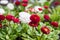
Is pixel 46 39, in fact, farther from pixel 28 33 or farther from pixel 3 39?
pixel 3 39

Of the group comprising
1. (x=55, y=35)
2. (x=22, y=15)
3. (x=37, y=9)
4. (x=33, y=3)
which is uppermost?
(x=33, y=3)

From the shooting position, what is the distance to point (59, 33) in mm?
1799

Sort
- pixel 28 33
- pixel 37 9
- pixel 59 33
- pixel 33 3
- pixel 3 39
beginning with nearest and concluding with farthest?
pixel 3 39, pixel 28 33, pixel 59 33, pixel 37 9, pixel 33 3

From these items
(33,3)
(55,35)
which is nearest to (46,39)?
(55,35)

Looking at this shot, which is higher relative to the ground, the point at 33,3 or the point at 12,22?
the point at 33,3

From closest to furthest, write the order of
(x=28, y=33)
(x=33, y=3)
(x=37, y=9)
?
(x=28, y=33) → (x=37, y=9) → (x=33, y=3)

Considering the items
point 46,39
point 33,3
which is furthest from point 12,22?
point 33,3

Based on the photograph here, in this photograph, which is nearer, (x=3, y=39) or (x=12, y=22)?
(x=3, y=39)

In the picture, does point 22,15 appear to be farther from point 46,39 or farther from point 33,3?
point 33,3

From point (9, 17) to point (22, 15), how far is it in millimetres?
149

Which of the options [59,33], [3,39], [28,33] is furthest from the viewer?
[59,33]

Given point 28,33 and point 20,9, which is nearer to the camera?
point 28,33

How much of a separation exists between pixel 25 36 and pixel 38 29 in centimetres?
14

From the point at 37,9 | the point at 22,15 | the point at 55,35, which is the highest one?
the point at 37,9
